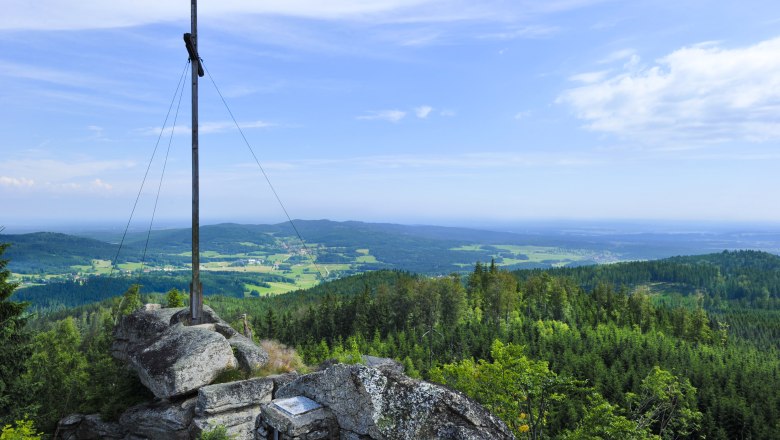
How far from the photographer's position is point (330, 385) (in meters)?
10.2

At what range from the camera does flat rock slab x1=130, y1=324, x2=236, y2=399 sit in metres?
14.9

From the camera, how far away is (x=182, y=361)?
15109 millimetres

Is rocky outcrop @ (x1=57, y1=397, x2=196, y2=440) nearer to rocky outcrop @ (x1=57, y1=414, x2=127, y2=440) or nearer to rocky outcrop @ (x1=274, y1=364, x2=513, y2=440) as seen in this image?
rocky outcrop @ (x1=57, y1=414, x2=127, y2=440)

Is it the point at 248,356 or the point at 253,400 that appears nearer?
the point at 253,400

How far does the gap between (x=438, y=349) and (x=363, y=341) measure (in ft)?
48.0

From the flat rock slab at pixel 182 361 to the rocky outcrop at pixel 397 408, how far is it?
6.97 m

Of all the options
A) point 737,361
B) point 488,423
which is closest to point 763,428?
point 737,361

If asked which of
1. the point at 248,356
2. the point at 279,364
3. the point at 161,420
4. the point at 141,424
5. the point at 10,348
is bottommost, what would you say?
the point at 141,424

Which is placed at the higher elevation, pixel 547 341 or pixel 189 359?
pixel 189 359

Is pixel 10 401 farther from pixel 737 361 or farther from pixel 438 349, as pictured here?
pixel 737 361

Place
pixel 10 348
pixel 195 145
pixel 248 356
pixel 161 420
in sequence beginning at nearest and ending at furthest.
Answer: pixel 161 420 → pixel 248 356 → pixel 195 145 → pixel 10 348

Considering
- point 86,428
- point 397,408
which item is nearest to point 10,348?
point 86,428

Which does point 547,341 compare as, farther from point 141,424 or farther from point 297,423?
point 297,423

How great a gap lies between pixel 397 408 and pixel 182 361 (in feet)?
31.4
